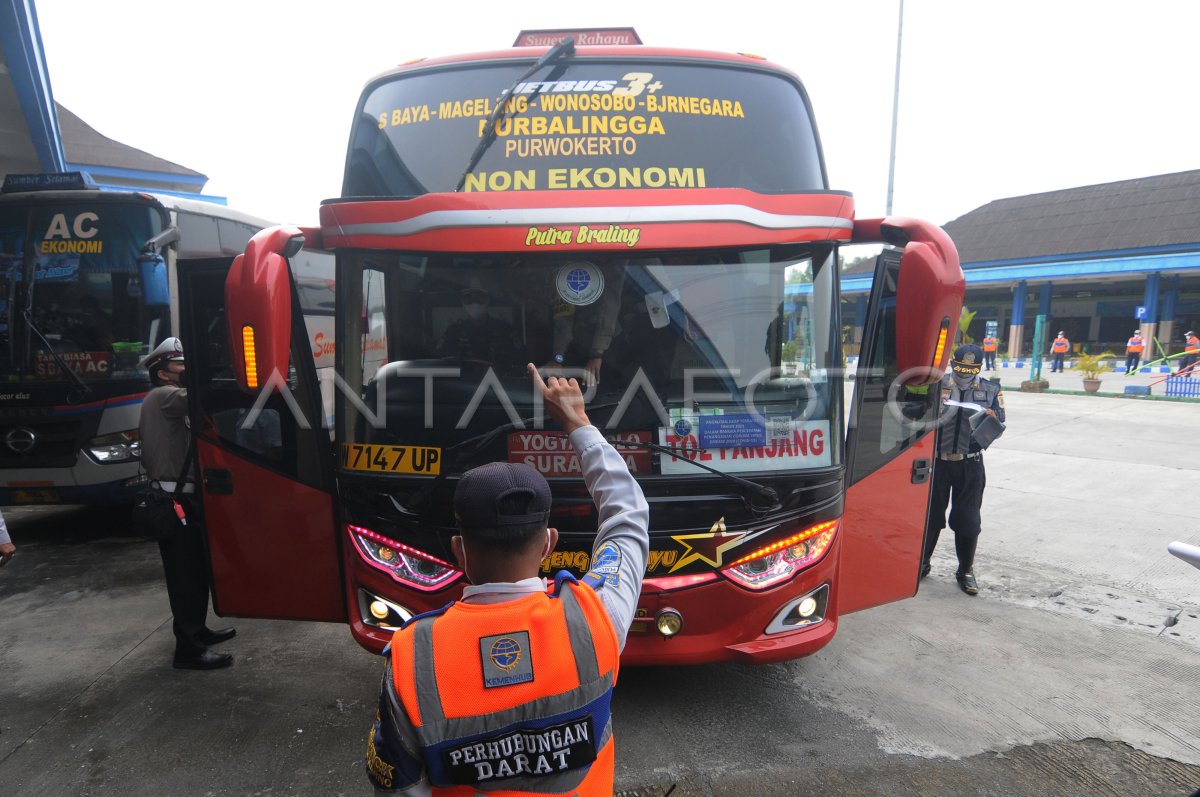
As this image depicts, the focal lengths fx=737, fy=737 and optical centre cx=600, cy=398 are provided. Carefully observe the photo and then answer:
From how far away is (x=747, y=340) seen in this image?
316cm

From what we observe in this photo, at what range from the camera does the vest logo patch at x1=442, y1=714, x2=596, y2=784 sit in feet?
4.27

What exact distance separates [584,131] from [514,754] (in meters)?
2.63

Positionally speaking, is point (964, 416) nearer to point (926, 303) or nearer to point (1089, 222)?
point (926, 303)

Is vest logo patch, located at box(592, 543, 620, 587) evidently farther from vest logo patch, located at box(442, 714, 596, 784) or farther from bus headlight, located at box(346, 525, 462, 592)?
bus headlight, located at box(346, 525, 462, 592)

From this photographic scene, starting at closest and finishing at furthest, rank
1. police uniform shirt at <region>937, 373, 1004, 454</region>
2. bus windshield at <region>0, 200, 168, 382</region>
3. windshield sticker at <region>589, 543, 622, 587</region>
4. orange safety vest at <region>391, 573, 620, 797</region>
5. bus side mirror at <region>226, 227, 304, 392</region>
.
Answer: orange safety vest at <region>391, 573, 620, 797</region>
windshield sticker at <region>589, 543, 622, 587</region>
bus side mirror at <region>226, 227, 304, 392</region>
police uniform shirt at <region>937, 373, 1004, 454</region>
bus windshield at <region>0, 200, 168, 382</region>

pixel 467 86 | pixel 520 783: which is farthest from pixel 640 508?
pixel 467 86

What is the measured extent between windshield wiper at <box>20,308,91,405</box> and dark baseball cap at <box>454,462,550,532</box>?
622cm

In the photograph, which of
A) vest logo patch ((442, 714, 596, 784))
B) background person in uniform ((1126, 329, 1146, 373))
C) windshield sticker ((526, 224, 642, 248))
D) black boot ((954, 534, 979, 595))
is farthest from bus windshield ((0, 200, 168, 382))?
background person in uniform ((1126, 329, 1146, 373))

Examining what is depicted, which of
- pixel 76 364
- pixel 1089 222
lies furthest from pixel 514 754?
pixel 1089 222

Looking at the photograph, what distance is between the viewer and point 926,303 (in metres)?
2.84

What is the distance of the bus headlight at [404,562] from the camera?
9.94ft

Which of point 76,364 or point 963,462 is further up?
point 76,364

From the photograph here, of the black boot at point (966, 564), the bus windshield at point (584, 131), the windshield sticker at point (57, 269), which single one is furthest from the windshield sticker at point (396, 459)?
the windshield sticker at point (57, 269)

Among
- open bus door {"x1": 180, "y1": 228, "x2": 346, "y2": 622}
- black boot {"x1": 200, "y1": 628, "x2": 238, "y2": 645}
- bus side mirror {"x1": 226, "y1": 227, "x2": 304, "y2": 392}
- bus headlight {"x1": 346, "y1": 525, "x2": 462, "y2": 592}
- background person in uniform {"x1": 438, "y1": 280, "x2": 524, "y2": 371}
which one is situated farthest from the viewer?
black boot {"x1": 200, "y1": 628, "x2": 238, "y2": 645}
